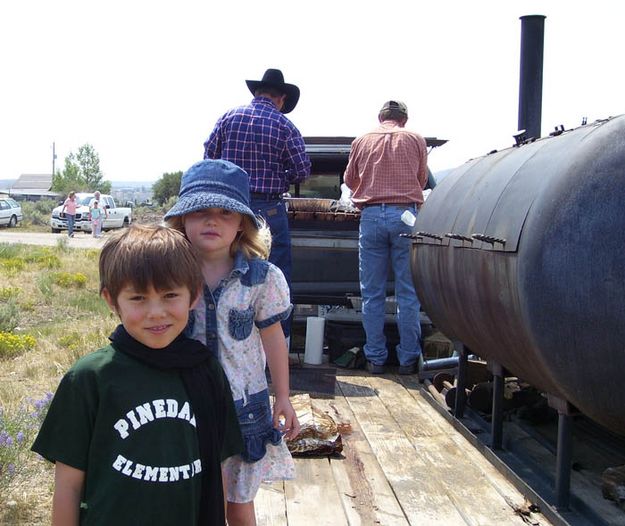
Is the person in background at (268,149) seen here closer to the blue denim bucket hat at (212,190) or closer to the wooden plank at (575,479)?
the wooden plank at (575,479)

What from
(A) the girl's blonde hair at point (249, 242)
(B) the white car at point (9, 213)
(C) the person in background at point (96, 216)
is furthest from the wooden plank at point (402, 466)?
(B) the white car at point (9, 213)

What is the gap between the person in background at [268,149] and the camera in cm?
544

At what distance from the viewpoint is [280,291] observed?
2762 millimetres

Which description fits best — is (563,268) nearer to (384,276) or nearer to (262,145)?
(262,145)

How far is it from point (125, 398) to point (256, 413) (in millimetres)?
608

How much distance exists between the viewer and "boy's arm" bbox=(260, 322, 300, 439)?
108 inches

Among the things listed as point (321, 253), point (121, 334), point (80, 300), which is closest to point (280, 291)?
point (121, 334)

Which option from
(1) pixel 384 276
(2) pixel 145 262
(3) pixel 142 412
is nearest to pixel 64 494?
(3) pixel 142 412

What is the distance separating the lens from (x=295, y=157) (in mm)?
5531

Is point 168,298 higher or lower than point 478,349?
higher

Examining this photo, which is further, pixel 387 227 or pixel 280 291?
pixel 387 227

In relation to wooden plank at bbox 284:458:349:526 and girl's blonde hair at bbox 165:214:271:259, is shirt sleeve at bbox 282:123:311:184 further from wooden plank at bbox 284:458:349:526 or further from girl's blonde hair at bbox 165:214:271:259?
girl's blonde hair at bbox 165:214:271:259

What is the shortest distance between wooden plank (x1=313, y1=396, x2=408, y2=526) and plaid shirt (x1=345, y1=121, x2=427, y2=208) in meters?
2.07

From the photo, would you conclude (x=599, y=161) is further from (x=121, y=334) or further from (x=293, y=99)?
(x=293, y=99)
